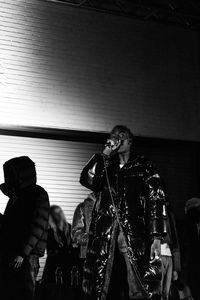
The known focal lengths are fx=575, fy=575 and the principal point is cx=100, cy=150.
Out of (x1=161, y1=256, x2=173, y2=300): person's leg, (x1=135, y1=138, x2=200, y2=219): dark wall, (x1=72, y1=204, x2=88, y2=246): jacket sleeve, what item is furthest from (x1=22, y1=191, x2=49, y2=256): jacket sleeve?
(x1=135, y1=138, x2=200, y2=219): dark wall

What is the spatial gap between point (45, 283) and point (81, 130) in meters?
2.67

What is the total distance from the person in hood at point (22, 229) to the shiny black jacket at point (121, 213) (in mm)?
517

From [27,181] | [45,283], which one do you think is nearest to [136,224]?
[27,181]

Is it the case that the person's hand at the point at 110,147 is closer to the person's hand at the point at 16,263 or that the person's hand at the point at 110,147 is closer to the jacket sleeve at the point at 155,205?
the jacket sleeve at the point at 155,205

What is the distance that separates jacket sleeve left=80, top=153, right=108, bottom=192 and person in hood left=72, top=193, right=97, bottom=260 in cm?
183

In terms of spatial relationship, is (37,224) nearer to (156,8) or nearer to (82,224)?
(82,224)

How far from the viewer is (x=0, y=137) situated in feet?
29.5

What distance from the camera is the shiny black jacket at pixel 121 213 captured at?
5516mm

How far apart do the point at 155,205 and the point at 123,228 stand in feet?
1.27

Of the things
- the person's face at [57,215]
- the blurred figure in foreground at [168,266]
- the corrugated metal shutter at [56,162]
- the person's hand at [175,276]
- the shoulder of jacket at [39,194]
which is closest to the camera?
the shoulder of jacket at [39,194]

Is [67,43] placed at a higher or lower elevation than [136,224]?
higher

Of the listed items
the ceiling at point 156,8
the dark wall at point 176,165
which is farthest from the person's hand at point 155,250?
the ceiling at point 156,8

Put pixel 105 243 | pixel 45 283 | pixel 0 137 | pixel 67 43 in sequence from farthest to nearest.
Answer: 1. pixel 67 43
2. pixel 0 137
3. pixel 45 283
4. pixel 105 243

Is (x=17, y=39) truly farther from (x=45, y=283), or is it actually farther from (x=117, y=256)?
(x=117, y=256)
